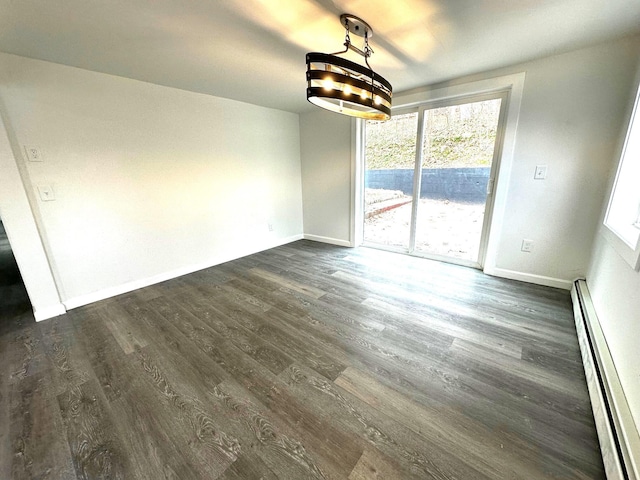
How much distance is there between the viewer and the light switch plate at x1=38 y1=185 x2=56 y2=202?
7.03 feet

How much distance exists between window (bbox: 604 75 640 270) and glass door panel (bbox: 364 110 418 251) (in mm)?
1805

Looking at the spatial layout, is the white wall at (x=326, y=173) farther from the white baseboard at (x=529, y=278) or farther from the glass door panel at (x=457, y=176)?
the white baseboard at (x=529, y=278)

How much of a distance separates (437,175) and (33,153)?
4041 millimetres

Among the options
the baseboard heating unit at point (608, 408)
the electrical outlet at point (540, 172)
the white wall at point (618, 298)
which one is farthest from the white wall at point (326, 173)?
the baseboard heating unit at point (608, 408)

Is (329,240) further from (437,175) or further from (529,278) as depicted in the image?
(529,278)

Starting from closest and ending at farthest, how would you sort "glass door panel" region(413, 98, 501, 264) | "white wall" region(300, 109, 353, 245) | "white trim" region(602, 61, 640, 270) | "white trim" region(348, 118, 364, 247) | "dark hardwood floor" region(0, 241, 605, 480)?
"dark hardwood floor" region(0, 241, 605, 480), "white trim" region(602, 61, 640, 270), "glass door panel" region(413, 98, 501, 264), "white trim" region(348, 118, 364, 247), "white wall" region(300, 109, 353, 245)

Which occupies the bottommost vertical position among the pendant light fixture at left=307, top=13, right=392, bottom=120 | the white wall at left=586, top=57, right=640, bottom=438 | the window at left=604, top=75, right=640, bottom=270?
the white wall at left=586, top=57, right=640, bottom=438

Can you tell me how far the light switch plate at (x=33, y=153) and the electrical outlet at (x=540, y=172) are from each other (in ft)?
14.8

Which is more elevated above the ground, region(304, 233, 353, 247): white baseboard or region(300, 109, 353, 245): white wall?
region(300, 109, 353, 245): white wall

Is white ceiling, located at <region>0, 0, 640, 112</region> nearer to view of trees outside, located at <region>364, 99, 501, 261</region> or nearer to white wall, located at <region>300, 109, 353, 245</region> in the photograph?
view of trees outside, located at <region>364, 99, 501, 261</region>

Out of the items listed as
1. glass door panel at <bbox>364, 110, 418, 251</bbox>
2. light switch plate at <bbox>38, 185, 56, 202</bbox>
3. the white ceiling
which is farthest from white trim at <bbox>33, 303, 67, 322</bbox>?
glass door panel at <bbox>364, 110, 418, 251</bbox>

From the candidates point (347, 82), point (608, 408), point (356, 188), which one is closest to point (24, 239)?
point (347, 82)

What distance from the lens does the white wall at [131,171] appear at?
2113 millimetres

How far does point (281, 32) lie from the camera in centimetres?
171
